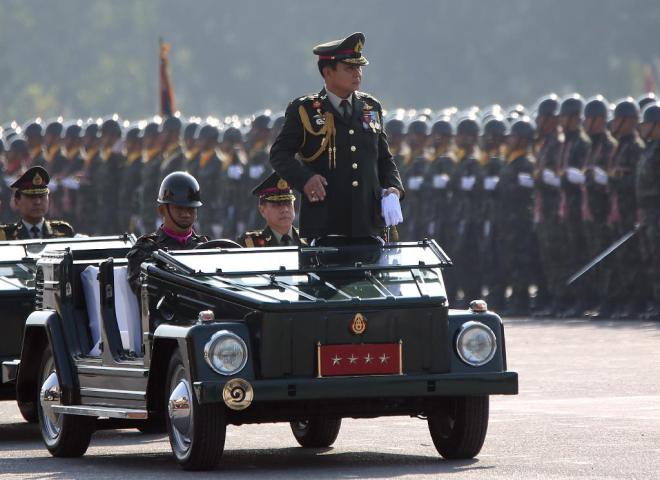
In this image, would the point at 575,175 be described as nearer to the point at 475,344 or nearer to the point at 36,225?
the point at 36,225

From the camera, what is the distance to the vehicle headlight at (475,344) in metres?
11.2

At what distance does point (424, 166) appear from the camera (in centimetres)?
2758

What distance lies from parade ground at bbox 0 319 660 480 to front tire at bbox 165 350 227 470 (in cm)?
8

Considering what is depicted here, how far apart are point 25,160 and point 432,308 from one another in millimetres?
23732

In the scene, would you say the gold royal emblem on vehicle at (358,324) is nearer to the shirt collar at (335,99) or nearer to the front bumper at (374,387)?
the front bumper at (374,387)

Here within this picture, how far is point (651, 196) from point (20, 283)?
33.8ft

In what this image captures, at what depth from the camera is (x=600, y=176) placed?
2391cm

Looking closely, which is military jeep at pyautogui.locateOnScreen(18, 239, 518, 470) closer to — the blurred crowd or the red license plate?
the red license plate

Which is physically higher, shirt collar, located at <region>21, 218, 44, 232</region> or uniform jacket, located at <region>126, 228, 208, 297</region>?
shirt collar, located at <region>21, 218, 44, 232</region>

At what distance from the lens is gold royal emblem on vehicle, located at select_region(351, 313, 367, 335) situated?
1091 centimetres

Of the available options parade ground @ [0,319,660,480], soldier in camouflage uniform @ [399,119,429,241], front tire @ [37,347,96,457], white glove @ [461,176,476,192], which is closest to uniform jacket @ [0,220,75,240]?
parade ground @ [0,319,660,480]

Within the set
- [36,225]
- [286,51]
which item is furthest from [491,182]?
[286,51]

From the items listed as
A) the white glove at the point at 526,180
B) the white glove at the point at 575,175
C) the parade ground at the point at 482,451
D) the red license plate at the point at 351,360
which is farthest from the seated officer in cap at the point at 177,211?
the white glove at the point at 526,180

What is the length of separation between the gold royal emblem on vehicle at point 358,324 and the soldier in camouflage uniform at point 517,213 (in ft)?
48.4
